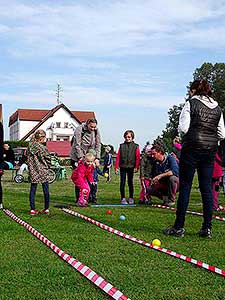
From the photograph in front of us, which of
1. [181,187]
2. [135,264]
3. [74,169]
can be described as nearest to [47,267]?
[135,264]

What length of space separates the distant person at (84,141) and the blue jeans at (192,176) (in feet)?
14.6

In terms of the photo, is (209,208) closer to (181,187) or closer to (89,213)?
(181,187)

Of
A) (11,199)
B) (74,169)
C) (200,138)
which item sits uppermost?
(200,138)

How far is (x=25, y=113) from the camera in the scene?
84.1 metres

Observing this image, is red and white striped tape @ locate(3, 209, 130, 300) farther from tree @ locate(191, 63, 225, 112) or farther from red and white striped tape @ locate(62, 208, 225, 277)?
tree @ locate(191, 63, 225, 112)

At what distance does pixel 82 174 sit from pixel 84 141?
2.69 ft

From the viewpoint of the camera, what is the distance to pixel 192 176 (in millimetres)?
6445

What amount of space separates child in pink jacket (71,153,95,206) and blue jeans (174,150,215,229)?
13.6 ft


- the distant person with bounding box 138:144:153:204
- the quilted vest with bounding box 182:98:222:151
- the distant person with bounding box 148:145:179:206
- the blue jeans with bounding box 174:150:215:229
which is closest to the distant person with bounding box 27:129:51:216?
the distant person with bounding box 148:145:179:206

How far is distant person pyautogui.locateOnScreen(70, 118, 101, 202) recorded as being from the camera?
1082 cm

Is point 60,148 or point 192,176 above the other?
point 192,176

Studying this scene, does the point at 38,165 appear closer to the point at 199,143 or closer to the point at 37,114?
the point at 199,143

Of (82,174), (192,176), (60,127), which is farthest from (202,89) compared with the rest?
(60,127)

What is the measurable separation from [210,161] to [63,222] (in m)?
2.62
